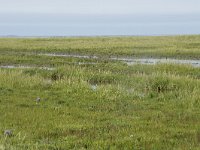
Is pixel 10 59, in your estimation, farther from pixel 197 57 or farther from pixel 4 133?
pixel 4 133

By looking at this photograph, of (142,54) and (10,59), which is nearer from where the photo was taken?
(10,59)

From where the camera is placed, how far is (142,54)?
151 feet

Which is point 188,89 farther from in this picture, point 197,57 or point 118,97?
point 197,57

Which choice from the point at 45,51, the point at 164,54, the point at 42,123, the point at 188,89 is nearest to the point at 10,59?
the point at 45,51

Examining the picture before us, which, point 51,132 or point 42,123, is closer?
point 51,132

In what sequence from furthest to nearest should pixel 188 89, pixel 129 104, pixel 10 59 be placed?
pixel 10 59, pixel 188 89, pixel 129 104

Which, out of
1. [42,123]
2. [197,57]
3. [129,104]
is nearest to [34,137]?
[42,123]

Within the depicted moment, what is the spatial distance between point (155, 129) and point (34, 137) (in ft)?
11.4

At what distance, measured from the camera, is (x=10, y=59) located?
37375mm

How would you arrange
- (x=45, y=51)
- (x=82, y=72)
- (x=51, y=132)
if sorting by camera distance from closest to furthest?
(x=51, y=132), (x=82, y=72), (x=45, y=51)

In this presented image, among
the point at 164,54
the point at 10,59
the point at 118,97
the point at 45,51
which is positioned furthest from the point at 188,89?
the point at 45,51

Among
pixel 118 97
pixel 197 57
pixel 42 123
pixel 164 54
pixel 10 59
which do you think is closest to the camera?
pixel 42 123

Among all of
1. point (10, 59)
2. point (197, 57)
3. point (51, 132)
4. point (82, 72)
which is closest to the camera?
point (51, 132)

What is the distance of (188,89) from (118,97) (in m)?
4.03
